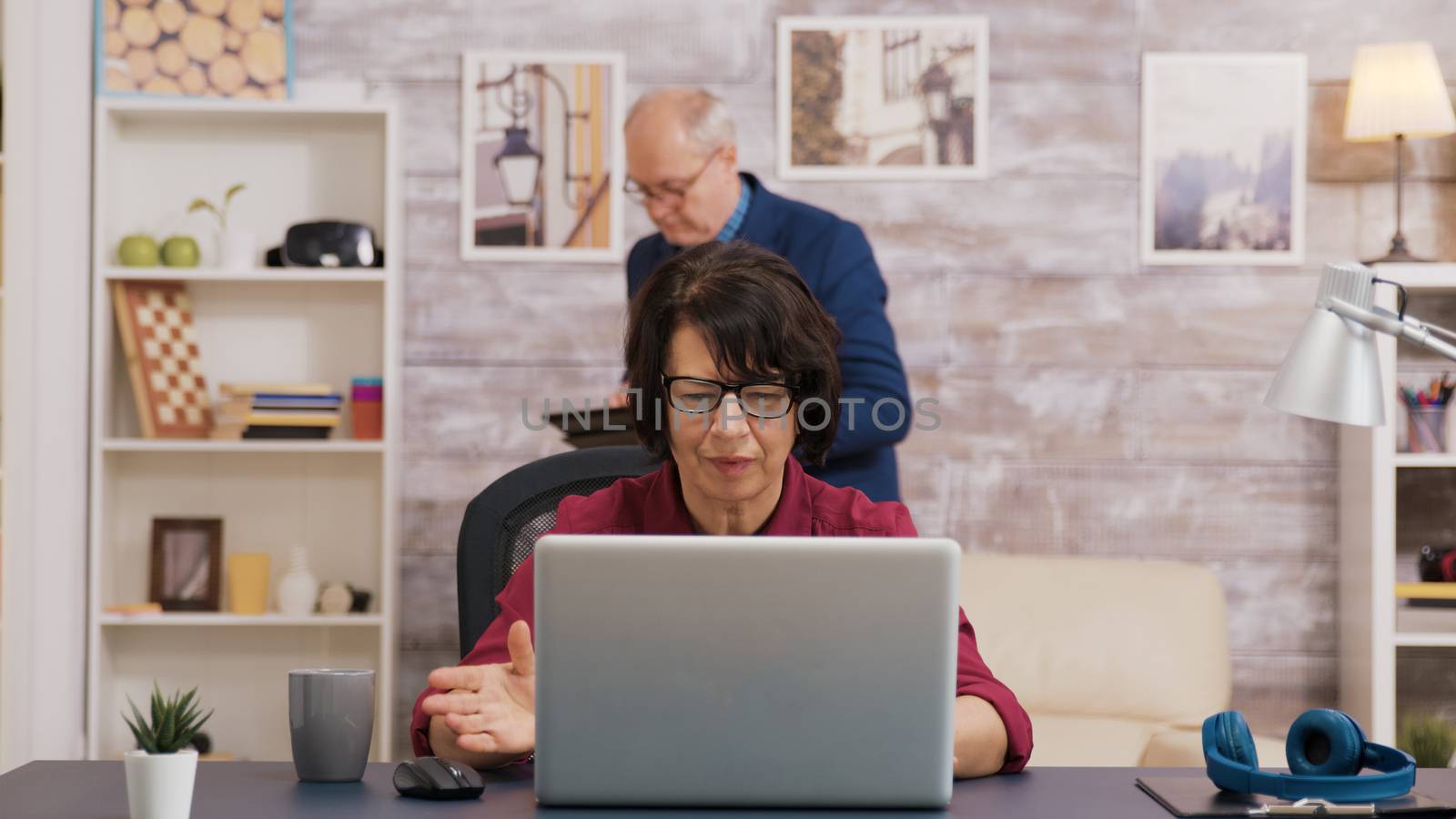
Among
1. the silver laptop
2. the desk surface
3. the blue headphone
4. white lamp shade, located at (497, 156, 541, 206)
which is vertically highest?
white lamp shade, located at (497, 156, 541, 206)

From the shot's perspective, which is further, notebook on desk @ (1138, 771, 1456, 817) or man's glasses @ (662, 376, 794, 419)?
man's glasses @ (662, 376, 794, 419)

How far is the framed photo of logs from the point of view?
3.39 meters

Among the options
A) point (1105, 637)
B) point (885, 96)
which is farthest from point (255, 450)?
point (1105, 637)

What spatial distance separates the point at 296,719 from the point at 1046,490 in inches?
98.4

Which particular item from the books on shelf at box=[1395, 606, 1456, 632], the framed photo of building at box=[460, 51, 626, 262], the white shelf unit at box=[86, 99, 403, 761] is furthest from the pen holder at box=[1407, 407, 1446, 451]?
the white shelf unit at box=[86, 99, 403, 761]

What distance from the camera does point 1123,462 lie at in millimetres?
3449

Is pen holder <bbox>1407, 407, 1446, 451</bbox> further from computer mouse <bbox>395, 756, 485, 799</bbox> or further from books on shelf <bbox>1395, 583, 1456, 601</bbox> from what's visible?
computer mouse <bbox>395, 756, 485, 799</bbox>

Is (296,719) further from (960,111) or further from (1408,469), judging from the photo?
(1408,469)

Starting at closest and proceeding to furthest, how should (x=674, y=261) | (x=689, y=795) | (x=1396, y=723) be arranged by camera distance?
(x=689, y=795)
(x=674, y=261)
(x=1396, y=723)

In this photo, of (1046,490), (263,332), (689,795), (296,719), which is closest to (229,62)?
(263,332)

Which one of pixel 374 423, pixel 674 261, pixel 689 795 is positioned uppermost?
pixel 674 261

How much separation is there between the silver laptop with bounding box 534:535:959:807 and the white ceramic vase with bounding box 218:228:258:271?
254 centimetres

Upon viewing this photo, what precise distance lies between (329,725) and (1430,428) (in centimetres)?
278

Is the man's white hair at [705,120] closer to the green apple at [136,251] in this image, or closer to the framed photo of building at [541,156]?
the framed photo of building at [541,156]
